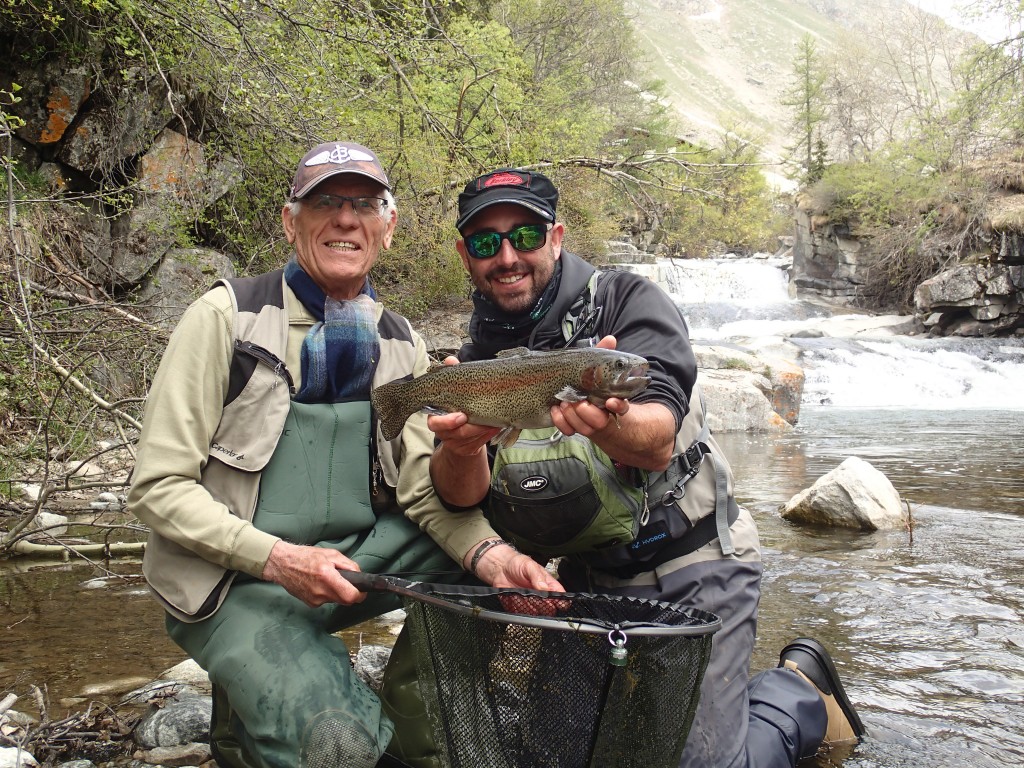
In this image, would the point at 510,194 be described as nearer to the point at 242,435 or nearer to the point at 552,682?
the point at 242,435

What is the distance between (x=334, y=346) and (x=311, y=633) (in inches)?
39.4

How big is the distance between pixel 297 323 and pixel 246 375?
0.31m

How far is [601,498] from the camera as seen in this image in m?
2.81

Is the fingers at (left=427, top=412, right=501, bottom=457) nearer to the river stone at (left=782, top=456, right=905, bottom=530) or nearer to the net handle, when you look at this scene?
the net handle

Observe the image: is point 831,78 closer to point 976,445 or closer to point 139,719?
point 976,445

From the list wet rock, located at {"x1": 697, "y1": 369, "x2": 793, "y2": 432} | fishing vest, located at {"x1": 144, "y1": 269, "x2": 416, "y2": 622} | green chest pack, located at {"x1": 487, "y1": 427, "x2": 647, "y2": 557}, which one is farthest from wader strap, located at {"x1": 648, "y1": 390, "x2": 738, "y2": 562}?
wet rock, located at {"x1": 697, "y1": 369, "x2": 793, "y2": 432}

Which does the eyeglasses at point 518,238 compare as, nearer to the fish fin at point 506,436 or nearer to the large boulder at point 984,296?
the fish fin at point 506,436

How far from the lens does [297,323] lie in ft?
10.0

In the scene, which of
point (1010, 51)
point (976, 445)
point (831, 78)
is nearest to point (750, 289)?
point (1010, 51)

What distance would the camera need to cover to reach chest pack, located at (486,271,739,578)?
9.28ft

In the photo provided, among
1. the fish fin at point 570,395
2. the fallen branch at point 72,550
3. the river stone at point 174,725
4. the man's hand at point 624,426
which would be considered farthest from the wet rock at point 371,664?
the fallen branch at point 72,550

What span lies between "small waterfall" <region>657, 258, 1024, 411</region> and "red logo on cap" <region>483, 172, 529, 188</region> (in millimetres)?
13828

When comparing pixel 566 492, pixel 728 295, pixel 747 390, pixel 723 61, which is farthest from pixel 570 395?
pixel 723 61

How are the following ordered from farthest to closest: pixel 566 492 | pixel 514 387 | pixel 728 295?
pixel 728 295, pixel 566 492, pixel 514 387
